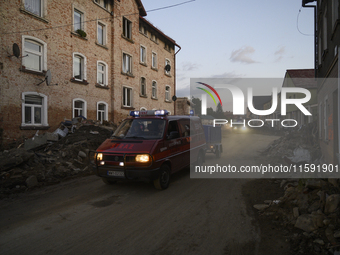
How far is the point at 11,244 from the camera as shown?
12.2 ft

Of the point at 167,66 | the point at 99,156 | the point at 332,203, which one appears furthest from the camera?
the point at 167,66

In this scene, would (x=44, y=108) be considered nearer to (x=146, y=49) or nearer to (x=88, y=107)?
(x=88, y=107)

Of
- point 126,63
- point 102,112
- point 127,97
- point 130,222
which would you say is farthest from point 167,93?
point 130,222

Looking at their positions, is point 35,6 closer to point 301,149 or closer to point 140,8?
point 140,8

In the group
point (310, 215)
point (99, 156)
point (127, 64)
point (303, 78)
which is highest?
point (303, 78)

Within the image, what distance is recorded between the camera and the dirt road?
3.61 m

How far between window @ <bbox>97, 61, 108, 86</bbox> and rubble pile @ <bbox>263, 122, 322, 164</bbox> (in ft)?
42.4

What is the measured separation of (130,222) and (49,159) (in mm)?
6238

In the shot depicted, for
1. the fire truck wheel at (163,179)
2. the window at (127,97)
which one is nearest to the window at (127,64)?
the window at (127,97)

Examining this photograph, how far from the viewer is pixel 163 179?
22.3ft

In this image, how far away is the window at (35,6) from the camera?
13252 millimetres

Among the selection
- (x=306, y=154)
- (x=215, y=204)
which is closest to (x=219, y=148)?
(x=306, y=154)

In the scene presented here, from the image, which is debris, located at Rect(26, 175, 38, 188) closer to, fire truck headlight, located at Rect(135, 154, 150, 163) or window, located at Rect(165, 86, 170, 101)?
fire truck headlight, located at Rect(135, 154, 150, 163)

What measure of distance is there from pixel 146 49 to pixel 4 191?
20660mm
